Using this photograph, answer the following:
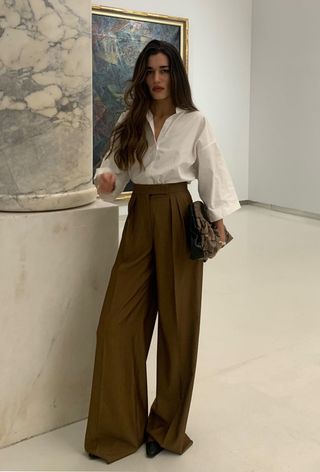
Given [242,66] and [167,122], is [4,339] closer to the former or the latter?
[167,122]

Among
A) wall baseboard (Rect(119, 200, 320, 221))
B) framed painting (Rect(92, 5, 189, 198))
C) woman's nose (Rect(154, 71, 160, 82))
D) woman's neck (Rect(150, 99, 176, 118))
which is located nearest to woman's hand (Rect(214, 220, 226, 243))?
woman's neck (Rect(150, 99, 176, 118))

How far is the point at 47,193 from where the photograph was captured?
280cm

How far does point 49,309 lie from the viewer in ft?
9.33

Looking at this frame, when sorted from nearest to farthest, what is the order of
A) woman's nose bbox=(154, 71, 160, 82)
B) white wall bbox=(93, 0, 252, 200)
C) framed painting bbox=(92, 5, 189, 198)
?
woman's nose bbox=(154, 71, 160, 82) → framed painting bbox=(92, 5, 189, 198) → white wall bbox=(93, 0, 252, 200)

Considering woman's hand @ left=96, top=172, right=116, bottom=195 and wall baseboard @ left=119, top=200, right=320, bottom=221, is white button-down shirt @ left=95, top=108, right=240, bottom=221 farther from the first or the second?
wall baseboard @ left=119, top=200, right=320, bottom=221

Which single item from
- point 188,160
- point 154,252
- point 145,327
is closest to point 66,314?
point 145,327

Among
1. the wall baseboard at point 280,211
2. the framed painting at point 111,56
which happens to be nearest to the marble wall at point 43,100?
the framed painting at point 111,56

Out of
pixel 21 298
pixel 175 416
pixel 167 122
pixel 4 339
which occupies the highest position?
pixel 167 122

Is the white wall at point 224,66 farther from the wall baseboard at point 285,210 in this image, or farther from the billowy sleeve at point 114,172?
the billowy sleeve at point 114,172

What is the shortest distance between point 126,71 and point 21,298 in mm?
6240

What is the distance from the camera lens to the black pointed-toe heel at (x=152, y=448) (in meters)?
2.77

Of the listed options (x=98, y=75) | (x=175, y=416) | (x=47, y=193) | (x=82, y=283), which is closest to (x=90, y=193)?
(x=47, y=193)

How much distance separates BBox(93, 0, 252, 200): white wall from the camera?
30.2ft

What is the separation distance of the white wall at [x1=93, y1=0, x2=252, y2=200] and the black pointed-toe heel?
7.25 meters
